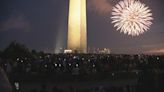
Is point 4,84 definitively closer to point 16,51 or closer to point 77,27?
point 16,51

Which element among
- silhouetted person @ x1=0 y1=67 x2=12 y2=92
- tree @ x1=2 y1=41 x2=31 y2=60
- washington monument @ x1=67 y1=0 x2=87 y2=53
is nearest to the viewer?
silhouetted person @ x1=0 y1=67 x2=12 y2=92

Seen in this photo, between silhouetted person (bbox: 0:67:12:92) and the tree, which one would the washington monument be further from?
silhouetted person (bbox: 0:67:12:92)

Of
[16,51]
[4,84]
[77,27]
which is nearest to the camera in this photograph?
[4,84]

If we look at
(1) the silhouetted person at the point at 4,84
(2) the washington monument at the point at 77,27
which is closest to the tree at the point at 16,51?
(2) the washington monument at the point at 77,27

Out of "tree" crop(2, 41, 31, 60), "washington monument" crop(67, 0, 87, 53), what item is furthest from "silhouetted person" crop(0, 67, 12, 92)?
"washington monument" crop(67, 0, 87, 53)

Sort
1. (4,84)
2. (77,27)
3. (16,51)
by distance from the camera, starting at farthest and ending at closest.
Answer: (77,27) → (16,51) → (4,84)

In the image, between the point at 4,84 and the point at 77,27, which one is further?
the point at 77,27

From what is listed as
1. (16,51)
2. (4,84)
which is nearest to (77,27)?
(16,51)

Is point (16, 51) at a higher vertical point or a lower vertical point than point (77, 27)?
lower
